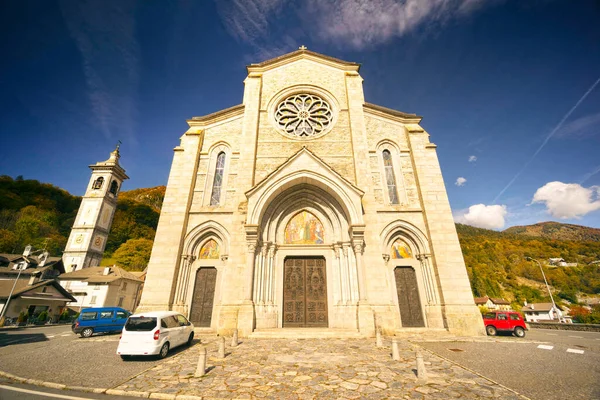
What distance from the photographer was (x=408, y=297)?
12664 mm

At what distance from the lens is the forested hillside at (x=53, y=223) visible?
1861 inches

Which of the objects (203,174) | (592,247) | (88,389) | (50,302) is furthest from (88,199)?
(592,247)

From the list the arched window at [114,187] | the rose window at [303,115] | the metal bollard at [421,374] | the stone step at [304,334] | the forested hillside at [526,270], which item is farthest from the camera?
the forested hillside at [526,270]

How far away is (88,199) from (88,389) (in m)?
54.8

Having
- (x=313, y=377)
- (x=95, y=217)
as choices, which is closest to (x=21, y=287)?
(x=95, y=217)

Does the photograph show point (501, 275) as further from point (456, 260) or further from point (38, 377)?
point (38, 377)

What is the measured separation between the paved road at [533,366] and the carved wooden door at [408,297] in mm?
2778

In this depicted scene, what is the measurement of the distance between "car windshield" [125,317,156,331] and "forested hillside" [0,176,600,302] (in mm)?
52051

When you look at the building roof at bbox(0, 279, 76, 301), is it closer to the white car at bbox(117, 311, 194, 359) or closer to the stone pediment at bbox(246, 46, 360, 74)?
the white car at bbox(117, 311, 194, 359)

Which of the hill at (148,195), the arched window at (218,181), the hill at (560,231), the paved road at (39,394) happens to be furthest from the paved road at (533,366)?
the hill at (560,231)

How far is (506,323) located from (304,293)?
41.4 ft

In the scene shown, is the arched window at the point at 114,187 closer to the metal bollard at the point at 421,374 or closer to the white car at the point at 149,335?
the white car at the point at 149,335

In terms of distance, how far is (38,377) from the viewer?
5.42 m

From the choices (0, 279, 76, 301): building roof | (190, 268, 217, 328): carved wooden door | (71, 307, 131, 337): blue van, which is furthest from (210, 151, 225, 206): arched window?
(0, 279, 76, 301): building roof
